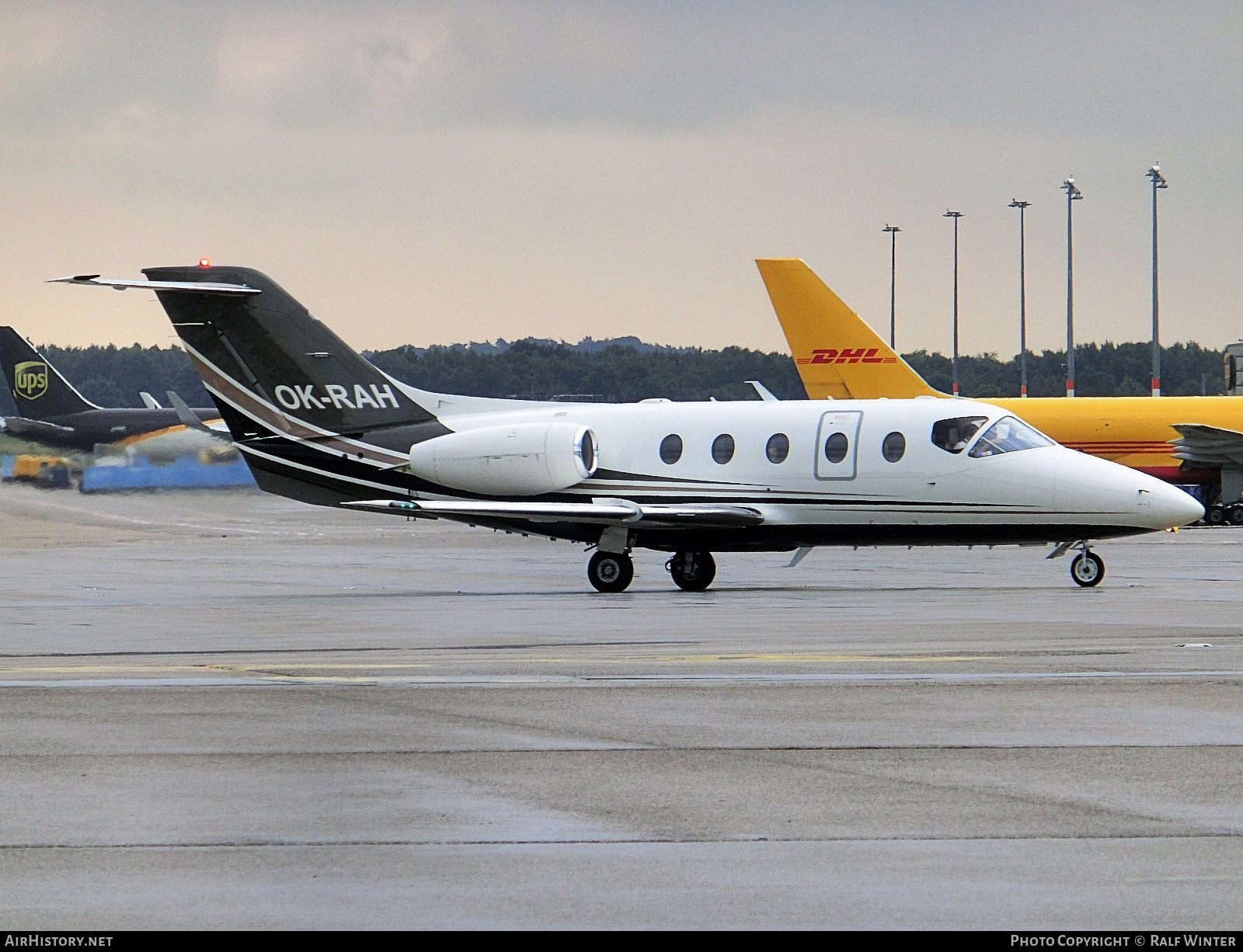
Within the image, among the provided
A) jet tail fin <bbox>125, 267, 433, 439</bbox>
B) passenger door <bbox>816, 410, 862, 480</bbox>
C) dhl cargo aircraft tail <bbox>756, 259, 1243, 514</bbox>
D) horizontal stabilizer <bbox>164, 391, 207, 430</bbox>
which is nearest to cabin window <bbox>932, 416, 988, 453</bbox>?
passenger door <bbox>816, 410, 862, 480</bbox>

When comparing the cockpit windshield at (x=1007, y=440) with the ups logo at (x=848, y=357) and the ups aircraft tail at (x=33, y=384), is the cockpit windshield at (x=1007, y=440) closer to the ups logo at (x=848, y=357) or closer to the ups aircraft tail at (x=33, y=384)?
the ups logo at (x=848, y=357)

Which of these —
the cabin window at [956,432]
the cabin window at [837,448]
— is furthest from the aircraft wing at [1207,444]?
the cabin window at [837,448]

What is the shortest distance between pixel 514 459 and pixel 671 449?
7.41ft

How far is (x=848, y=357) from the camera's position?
1994 inches

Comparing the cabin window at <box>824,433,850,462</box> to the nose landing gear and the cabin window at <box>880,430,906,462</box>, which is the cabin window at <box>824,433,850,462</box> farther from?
the nose landing gear

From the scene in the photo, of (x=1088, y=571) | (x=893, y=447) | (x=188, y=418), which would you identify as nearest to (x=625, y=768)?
(x=893, y=447)

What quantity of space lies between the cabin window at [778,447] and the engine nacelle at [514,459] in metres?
2.55

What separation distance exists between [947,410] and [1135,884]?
1921cm

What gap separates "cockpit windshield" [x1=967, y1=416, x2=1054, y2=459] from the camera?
2536 cm

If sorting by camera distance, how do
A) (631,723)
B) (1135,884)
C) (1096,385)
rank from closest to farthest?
(1135,884)
(631,723)
(1096,385)

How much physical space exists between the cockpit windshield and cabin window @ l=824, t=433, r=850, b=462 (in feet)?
5.53

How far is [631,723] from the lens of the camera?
1157cm
